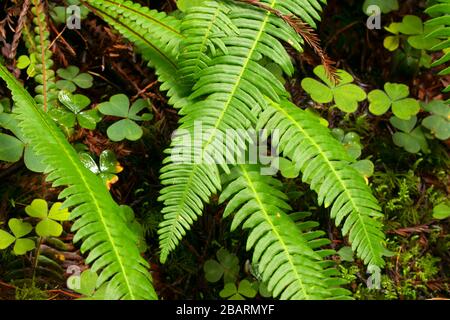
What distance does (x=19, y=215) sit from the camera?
2.16 metres

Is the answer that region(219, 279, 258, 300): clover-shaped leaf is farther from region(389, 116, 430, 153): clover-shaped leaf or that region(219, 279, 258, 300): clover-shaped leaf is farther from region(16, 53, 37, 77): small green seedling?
region(16, 53, 37, 77): small green seedling

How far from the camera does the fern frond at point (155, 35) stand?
1998 millimetres

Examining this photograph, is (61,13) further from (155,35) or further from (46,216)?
(46,216)

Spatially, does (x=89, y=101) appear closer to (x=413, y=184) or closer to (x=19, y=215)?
(x=19, y=215)

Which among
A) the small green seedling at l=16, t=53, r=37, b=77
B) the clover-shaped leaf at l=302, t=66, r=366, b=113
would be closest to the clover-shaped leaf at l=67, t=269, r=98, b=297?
the small green seedling at l=16, t=53, r=37, b=77

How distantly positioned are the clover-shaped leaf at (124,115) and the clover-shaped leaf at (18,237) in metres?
0.51

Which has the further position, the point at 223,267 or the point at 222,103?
the point at 223,267

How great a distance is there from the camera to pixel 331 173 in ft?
6.05

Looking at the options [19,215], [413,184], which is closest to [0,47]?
[19,215]

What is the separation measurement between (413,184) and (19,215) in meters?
1.80

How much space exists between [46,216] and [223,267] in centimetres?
75

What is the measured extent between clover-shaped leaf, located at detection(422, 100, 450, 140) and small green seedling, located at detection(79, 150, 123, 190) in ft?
4.91

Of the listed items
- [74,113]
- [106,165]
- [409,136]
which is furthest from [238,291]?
[409,136]

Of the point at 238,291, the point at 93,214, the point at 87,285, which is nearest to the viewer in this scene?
the point at 93,214
